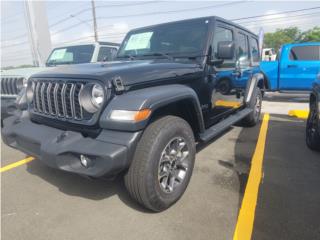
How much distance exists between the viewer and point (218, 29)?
150 inches

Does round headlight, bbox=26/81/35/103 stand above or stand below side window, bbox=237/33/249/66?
below

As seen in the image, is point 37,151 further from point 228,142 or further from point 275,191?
point 228,142

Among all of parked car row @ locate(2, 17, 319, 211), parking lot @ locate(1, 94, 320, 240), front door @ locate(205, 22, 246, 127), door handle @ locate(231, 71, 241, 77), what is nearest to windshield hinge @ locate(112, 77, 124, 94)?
parked car row @ locate(2, 17, 319, 211)

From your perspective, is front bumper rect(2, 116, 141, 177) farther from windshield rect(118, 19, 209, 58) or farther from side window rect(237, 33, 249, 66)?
side window rect(237, 33, 249, 66)

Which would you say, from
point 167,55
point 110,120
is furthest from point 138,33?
point 110,120

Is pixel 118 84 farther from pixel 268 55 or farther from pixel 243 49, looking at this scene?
pixel 268 55

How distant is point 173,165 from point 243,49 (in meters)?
3.10

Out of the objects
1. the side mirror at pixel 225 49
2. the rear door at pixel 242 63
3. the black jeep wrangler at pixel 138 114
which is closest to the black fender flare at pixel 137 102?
the black jeep wrangler at pixel 138 114

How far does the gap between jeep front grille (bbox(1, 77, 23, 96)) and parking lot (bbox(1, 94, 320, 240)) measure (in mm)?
1855

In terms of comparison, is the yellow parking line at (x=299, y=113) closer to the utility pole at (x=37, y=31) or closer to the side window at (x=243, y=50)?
the side window at (x=243, y=50)

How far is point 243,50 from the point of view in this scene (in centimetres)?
498

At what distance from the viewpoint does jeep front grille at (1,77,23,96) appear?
5469 mm

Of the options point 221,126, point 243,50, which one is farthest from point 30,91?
point 243,50

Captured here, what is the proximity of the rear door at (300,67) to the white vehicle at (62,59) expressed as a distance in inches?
207
